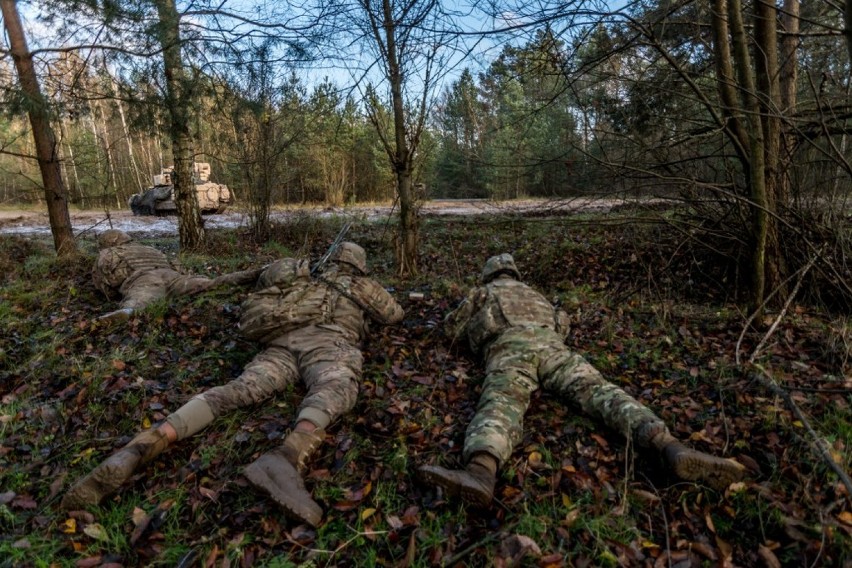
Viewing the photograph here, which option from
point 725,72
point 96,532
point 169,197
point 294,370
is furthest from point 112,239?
point 169,197

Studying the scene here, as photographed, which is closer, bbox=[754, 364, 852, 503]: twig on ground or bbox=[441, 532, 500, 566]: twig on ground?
bbox=[754, 364, 852, 503]: twig on ground

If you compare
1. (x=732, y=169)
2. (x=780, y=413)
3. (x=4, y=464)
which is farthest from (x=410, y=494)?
(x=732, y=169)

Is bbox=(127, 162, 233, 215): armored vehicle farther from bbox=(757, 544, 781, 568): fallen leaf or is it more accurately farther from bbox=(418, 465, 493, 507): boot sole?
bbox=(757, 544, 781, 568): fallen leaf

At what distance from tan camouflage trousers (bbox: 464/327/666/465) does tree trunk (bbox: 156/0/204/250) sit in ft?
21.5

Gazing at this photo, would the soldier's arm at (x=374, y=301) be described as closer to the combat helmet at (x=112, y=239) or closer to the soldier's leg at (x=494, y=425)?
the soldier's leg at (x=494, y=425)

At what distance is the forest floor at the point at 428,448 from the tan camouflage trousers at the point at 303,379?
Answer: 124mm

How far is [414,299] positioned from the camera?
545 centimetres

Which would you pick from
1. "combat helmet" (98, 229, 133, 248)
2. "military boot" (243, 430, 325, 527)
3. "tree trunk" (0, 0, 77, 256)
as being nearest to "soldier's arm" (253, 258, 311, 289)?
"military boot" (243, 430, 325, 527)

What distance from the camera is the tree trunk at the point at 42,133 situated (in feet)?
21.5

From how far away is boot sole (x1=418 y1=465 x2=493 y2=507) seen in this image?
2385 mm

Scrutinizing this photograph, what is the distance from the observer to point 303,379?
366cm

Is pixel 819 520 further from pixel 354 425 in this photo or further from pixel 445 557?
pixel 354 425

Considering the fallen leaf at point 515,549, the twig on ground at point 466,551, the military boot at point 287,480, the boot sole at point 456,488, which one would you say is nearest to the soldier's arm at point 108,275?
the military boot at point 287,480

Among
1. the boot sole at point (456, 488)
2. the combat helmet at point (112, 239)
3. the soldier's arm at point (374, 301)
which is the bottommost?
the boot sole at point (456, 488)
